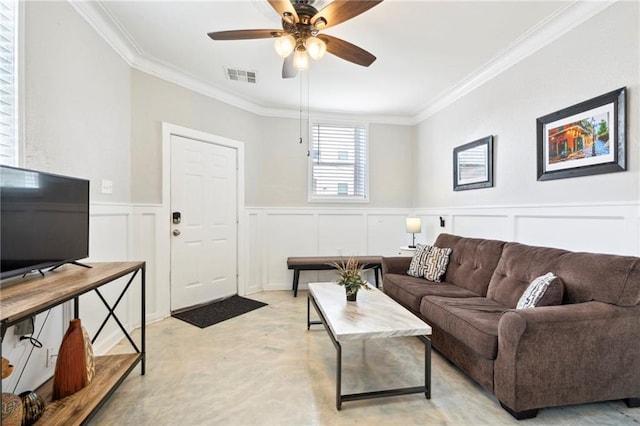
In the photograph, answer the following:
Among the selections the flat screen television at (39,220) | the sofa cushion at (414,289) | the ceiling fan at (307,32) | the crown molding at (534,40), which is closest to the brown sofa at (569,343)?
the sofa cushion at (414,289)

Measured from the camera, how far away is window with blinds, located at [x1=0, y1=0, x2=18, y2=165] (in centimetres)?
159

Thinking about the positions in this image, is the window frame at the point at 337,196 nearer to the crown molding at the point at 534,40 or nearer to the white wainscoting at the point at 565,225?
the crown molding at the point at 534,40

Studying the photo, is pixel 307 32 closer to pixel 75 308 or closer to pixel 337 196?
pixel 75 308

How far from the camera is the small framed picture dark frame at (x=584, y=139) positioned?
79.1 inches

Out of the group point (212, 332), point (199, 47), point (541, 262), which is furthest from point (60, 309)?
point (541, 262)

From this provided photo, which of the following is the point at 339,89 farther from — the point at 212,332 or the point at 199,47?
the point at 212,332

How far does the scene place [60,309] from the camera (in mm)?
1953

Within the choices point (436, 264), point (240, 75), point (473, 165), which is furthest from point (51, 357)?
point (473, 165)

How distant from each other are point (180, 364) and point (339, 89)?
10.7 ft

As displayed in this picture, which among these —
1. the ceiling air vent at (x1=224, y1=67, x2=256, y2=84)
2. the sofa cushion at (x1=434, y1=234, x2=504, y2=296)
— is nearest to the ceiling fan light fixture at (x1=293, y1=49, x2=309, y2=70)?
the ceiling air vent at (x1=224, y1=67, x2=256, y2=84)

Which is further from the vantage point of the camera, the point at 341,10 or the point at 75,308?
the point at 75,308

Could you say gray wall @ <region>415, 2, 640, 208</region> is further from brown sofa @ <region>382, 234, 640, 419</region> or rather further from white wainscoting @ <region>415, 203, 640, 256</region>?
brown sofa @ <region>382, 234, 640, 419</region>

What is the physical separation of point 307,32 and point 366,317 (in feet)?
6.40

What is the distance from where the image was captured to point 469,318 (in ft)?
6.44
